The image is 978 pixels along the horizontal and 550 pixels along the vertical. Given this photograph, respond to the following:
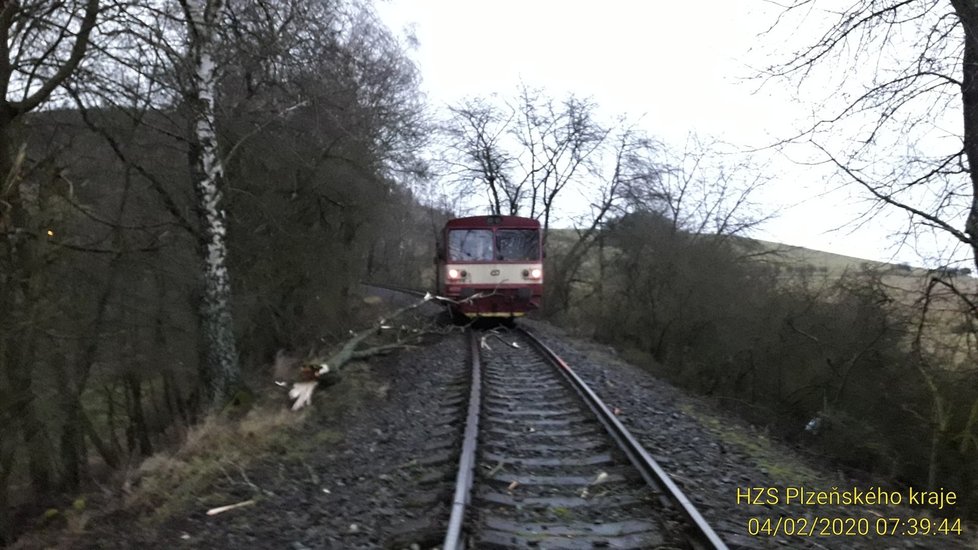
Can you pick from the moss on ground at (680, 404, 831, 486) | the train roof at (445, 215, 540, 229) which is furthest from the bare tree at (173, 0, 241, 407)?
the train roof at (445, 215, 540, 229)

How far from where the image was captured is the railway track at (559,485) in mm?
4328

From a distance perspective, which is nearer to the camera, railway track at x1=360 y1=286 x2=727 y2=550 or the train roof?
railway track at x1=360 y1=286 x2=727 y2=550

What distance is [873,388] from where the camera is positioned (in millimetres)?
12203

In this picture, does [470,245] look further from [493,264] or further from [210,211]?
[210,211]

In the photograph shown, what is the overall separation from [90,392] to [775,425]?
1344 cm

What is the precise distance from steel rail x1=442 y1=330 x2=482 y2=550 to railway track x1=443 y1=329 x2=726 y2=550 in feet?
0.03

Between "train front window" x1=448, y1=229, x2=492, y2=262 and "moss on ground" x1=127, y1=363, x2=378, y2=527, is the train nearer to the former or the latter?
"train front window" x1=448, y1=229, x2=492, y2=262

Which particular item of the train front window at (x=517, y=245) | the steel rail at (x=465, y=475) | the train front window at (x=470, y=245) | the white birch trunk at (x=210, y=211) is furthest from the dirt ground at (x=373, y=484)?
the train front window at (x=517, y=245)

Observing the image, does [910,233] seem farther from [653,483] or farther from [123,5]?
[123,5]

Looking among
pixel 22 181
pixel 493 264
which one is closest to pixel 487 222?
pixel 493 264

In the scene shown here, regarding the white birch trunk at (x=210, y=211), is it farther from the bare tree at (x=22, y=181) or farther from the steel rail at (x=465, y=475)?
the steel rail at (x=465, y=475)

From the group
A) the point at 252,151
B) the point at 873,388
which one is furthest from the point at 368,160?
the point at 873,388

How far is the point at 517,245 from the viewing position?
656 inches

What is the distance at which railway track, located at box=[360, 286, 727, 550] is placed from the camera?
4328 mm
